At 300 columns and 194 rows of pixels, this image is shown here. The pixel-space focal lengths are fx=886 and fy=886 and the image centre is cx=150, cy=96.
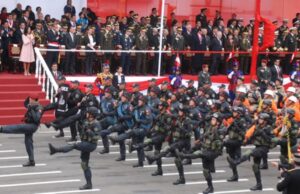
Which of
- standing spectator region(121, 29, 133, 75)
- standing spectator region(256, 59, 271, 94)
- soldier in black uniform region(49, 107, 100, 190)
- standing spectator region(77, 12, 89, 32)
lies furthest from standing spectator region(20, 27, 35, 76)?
soldier in black uniform region(49, 107, 100, 190)

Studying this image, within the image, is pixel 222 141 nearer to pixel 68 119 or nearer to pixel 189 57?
pixel 68 119

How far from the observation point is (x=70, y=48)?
3055 cm

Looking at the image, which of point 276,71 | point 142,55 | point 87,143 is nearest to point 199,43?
point 142,55

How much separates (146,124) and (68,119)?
2.86 m

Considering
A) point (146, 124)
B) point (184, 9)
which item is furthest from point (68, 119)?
point (184, 9)

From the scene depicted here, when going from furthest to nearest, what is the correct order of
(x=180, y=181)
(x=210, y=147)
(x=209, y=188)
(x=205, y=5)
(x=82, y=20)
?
1. (x=205, y=5)
2. (x=82, y=20)
3. (x=180, y=181)
4. (x=209, y=188)
5. (x=210, y=147)

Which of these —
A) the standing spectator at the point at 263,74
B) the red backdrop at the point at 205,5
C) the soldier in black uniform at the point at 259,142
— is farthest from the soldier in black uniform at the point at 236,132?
the red backdrop at the point at 205,5

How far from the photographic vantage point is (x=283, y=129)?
22.0 m

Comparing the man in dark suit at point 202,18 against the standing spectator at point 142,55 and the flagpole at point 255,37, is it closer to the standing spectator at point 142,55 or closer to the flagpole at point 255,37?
the standing spectator at point 142,55

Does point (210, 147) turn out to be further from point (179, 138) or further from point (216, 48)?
point (216, 48)

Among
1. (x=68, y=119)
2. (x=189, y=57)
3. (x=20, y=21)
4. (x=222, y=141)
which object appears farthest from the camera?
(x=189, y=57)

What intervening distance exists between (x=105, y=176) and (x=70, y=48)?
→ 9160 millimetres

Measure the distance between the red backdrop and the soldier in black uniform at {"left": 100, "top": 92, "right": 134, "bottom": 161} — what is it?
10632 mm

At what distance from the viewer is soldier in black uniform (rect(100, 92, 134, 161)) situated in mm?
24297
